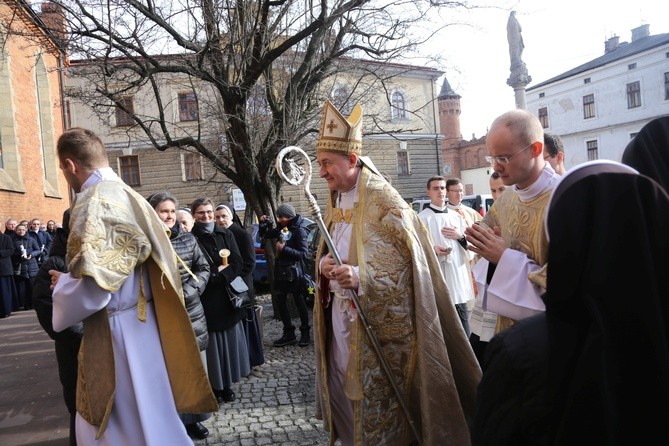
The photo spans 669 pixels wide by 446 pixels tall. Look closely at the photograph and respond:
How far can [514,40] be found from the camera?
39.2ft

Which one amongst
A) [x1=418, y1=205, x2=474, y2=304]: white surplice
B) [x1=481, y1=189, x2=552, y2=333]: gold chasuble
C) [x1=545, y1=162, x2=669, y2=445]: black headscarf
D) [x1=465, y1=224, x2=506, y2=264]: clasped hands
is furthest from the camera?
[x1=418, y1=205, x2=474, y2=304]: white surplice

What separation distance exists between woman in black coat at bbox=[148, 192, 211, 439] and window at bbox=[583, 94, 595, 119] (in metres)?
43.1

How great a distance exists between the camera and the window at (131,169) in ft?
99.1

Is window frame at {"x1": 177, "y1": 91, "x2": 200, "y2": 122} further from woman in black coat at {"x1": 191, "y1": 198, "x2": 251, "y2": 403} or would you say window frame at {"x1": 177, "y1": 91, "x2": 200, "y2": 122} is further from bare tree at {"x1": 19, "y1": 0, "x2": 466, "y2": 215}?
woman in black coat at {"x1": 191, "y1": 198, "x2": 251, "y2": 403}

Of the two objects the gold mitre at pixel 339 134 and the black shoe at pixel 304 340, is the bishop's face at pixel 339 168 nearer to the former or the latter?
the gold mitre at pixel 339 134

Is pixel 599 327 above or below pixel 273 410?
above

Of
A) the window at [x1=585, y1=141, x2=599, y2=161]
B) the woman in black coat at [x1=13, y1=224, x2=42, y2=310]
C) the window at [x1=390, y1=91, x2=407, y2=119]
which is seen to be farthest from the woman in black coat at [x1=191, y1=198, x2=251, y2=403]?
the window at [x1=585, y1=141, x2=599, y2=161]

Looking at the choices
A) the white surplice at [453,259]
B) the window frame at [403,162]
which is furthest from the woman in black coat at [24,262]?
the window frame at [403,162]

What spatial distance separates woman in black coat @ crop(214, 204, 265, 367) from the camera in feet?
19.2

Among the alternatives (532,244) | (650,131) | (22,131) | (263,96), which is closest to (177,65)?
Answer: (263,96)

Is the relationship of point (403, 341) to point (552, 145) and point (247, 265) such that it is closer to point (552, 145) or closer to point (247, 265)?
point (552, 145)

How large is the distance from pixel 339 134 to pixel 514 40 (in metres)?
10.4

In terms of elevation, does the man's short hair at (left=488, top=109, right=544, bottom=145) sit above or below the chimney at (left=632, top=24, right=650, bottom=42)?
below

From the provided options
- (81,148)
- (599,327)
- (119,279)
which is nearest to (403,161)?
(81,148)
